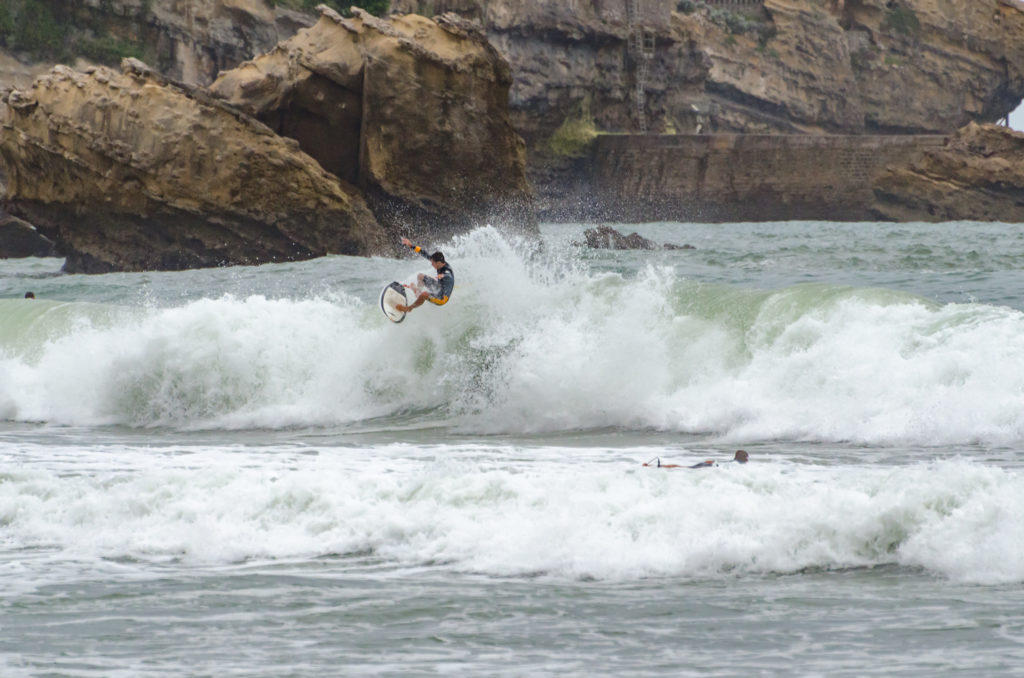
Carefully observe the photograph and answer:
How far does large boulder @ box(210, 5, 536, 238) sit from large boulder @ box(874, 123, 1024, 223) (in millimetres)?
38090

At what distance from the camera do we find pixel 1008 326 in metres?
12.5

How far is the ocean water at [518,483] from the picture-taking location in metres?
6.23

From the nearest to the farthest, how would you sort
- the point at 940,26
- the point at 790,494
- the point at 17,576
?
the point at 17,576
the point at 790,494
the point at 940,26

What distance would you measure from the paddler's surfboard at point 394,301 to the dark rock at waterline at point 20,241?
23.4 meters

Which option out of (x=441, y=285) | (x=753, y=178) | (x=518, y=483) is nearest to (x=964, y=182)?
(x=753, y=178)

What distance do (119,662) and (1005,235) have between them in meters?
38.6

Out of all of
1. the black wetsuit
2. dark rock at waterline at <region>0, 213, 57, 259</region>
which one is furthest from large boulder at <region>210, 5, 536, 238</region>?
dark rock at waterline at <region>0, 213, 57, 259</region>

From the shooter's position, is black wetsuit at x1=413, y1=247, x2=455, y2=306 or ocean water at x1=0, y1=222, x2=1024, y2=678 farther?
black wetsuit at x1=413, y1=247, x2=455, y2=306

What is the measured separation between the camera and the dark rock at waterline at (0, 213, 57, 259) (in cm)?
3575

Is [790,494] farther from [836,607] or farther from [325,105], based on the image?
[325,105]

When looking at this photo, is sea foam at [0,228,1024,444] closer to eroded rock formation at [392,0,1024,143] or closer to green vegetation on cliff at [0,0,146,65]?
green vegetation on cliff at [0,0,146,65]

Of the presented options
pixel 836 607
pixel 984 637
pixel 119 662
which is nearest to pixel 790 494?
pixel 836 607

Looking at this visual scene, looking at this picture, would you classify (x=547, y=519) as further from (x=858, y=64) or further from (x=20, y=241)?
(x=858, y=64)

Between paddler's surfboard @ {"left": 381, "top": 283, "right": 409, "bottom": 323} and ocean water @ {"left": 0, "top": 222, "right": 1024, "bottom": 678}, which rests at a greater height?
paddler's surfboard @ {"left": 381, "top": 283, "right": 409, "bottom": 323}
